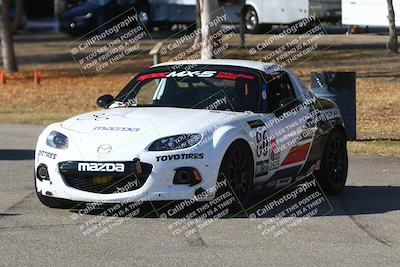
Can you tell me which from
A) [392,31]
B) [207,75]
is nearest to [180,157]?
[207,75]

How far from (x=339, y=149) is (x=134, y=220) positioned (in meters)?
2.93

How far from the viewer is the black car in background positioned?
39.5 metres

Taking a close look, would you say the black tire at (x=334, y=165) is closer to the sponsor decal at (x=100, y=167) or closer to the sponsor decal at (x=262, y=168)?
the sponsor decal at (x=262, y=168)

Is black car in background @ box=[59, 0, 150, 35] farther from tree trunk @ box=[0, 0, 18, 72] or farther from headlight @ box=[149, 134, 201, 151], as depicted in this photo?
headlight @ box=[149, 134, 201, 151]

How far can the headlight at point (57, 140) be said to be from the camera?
31.6 ft

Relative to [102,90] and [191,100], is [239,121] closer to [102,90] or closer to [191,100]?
[191,100]

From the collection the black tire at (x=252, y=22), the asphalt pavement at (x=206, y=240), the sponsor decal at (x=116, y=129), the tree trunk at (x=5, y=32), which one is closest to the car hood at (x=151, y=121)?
the sponsor decal at (x=116, y=129)

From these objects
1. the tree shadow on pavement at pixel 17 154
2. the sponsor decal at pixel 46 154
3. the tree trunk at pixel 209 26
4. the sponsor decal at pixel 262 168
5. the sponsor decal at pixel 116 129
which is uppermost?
the sponsor decal at pixel 116 129

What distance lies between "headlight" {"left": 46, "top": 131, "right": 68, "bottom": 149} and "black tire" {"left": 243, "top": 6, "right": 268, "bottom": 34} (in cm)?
2462

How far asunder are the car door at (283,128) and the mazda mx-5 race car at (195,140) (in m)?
0.01

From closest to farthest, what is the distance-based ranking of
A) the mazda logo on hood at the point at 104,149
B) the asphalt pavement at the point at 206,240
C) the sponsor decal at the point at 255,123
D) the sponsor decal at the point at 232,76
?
the asphalt pavement at the point at 206,240 → the mazda logo on hood at the point at 104,149 → the sponsor decal at the point at 255,123 → the sponsor decal at the point at 232,76

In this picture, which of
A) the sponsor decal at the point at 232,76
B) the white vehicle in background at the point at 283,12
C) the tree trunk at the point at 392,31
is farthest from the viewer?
the white vehicle in background at the point at 283,12

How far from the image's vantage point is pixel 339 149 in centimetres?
1134

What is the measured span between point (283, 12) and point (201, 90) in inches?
902
